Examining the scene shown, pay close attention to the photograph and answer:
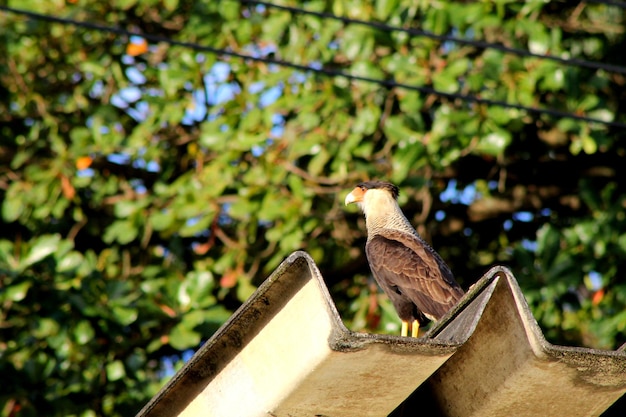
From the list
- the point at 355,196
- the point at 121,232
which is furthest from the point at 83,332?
the point at 355,196

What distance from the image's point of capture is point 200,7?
6.89 meters

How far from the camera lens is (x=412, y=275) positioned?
5.14 m

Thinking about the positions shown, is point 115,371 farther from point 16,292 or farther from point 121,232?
point 121,232

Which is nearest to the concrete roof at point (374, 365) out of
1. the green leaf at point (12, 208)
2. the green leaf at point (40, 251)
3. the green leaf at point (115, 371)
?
the green leaf at point (40, 251)

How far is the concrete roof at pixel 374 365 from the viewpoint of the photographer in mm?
2307

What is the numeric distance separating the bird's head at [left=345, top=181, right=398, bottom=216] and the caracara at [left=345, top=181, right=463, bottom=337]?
0.19m

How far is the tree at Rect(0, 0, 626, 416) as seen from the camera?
245 inches

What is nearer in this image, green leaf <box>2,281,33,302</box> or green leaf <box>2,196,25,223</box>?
green leaf <box>2,281,33,302</box>

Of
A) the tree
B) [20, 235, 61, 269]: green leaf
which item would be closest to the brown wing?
the tree

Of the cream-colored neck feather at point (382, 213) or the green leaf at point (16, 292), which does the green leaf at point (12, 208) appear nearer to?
the green leaf at point (16, 292)

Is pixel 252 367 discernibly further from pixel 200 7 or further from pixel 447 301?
pixel 200 7

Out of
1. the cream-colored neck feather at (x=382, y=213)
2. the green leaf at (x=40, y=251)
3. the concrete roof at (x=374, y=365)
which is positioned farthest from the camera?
the green leaf at (x=40, y=251)

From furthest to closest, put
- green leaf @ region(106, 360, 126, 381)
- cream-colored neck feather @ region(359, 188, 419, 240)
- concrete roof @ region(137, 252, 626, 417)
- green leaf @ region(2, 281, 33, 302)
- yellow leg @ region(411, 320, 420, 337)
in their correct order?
green leaf @ region(106, 360, 126, 381), green leaf @ region(2, 281, 33, 302), cream-colored neck feather @ region(359, 188, 419, 240), yellow leg @ region(411, 320, 420, 337), concrete roof @ region(137, 252, 626, 417)

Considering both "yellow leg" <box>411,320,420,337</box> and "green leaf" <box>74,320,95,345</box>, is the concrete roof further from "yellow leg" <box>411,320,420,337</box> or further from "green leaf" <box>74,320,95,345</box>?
"green leaf" <box>74,320,95,345</box>
